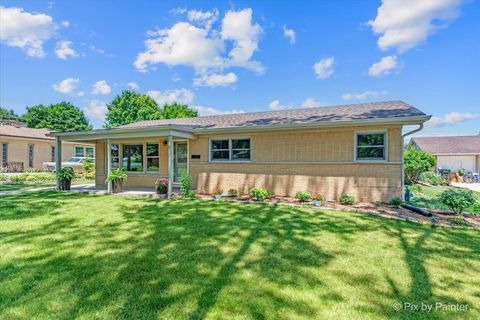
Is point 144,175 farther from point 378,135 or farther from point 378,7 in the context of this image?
point 378,7

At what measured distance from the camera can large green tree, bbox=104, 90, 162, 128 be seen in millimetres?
45406

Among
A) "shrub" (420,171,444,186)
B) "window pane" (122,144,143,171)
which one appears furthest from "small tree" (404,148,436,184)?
"window pane" (122,144,143,171)

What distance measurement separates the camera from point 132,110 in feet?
149

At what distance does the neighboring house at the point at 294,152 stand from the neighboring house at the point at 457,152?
711 inches

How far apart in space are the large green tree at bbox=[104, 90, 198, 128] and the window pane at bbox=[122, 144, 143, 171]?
3150 centimetres

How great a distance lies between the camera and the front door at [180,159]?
41.8ft

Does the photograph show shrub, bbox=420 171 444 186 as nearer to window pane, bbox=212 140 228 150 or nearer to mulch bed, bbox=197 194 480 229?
mulch bed, bbox=197 194 480 229

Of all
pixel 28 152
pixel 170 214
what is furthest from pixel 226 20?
pixel 28 152

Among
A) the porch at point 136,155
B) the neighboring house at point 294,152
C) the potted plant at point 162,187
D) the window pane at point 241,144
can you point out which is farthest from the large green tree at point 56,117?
the window pane at point 241,144

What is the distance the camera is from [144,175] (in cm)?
1366

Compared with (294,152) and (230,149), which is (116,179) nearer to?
(230,149)

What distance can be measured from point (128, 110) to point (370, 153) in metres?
44.1

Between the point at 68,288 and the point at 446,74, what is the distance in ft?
67.5

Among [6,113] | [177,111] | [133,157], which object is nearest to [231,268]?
[133,157]
